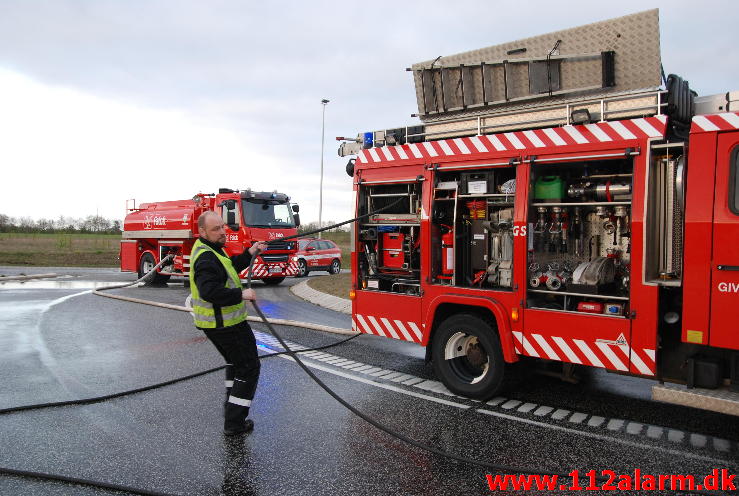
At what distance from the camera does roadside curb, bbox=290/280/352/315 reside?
12992 mm

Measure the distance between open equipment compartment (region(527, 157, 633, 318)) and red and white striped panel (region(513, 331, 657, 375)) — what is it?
30 centimetres

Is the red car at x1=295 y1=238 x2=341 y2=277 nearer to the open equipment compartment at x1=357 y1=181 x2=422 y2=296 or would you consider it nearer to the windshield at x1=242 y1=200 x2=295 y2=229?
the windshield at x1=242 y1=200 x2=295 y2=229

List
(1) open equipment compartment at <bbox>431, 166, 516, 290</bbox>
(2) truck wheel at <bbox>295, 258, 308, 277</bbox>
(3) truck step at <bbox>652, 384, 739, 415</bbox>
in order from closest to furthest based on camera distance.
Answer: (3) truck step at <bbox>652, 384, 739, 415</bbox> → (1) open equipment compartment at <bbox>431, 166, 516, 290</bbox> → (2) truck wheel at <bbox>295, 258, 308, 277</bbox>

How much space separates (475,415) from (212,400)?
2670mm

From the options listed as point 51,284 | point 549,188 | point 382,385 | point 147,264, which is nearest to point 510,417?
point 382,385

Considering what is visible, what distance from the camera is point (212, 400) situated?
5629 mm

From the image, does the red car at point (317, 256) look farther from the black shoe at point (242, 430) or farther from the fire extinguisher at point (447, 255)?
the black shoe at point (242, 430)

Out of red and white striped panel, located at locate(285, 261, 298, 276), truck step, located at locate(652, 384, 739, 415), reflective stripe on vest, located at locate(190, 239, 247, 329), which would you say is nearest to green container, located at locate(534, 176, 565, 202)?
truck step, located at locate(652, 384, 739, 415)

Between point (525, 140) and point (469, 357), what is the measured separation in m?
2.36

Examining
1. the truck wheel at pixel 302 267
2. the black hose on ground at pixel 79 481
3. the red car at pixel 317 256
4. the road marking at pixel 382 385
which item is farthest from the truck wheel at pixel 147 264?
the black hose on ground at pixel 79 481

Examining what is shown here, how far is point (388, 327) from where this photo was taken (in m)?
6.52

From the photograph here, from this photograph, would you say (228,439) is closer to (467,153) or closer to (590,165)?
(467,153)

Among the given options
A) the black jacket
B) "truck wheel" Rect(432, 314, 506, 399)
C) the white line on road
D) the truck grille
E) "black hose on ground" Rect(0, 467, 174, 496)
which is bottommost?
"black hose on ground" Rect(0, 467, 174, 496)

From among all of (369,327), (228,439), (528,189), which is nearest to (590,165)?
(528,189)
